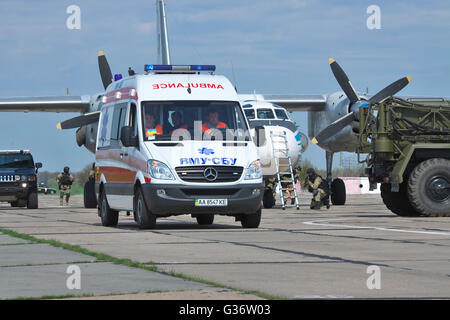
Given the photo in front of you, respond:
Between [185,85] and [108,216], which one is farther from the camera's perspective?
[108,216]

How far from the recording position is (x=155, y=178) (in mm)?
15117

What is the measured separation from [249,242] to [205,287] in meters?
5.09

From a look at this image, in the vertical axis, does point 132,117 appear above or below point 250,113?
below

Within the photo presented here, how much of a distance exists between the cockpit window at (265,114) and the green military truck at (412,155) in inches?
280

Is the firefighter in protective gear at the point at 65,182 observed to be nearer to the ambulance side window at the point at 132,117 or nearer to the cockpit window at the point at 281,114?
the cockpit window at the point at 281,114

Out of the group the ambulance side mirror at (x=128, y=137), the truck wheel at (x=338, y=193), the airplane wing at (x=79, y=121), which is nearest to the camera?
the ambulance side mirror at (x=128, y=137)

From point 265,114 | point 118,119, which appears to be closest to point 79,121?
point 265,114

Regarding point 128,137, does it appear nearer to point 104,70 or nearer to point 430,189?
point 430,189

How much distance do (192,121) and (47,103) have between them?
20.7m

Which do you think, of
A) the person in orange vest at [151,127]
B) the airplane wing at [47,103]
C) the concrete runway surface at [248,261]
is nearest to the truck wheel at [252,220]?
the concrete runway surface at [248,261]

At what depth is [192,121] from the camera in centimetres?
1588

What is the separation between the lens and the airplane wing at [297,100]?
3422 centimetres

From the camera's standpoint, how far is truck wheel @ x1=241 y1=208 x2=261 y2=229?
52.1 ft
